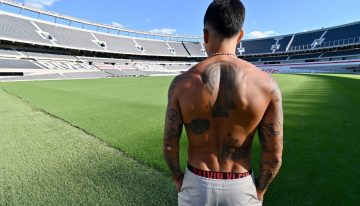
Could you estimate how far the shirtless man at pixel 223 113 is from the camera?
1.51 metres

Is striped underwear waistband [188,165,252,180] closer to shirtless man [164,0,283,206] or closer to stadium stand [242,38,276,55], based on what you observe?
shirtless man [164,0,283,206]

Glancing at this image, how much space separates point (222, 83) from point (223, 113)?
20 centimetres

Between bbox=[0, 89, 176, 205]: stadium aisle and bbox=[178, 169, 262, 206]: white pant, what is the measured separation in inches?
49.4

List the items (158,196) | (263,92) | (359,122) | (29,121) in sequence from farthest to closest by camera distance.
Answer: (29,121) < (359,122) < (158,196) < (263,92)

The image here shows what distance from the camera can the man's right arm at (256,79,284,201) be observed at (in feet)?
5.13

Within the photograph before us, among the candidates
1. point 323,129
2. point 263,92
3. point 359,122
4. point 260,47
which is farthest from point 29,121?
point 260,47

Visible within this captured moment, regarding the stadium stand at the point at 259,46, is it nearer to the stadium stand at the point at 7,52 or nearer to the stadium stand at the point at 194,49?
the stadium stand at the point at 194,49

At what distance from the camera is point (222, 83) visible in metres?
1.53

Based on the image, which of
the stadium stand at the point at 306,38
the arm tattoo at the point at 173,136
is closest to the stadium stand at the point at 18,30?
the arm tattoo at the point at 173,136

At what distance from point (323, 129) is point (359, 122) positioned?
1.47 m

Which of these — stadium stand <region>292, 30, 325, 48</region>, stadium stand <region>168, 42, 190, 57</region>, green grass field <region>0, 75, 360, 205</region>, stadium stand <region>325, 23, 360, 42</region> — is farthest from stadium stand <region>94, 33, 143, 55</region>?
green grass field <region>0, 75, 360, 205</region>

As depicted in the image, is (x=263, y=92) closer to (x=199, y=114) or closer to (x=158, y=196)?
(x=199, y=114)

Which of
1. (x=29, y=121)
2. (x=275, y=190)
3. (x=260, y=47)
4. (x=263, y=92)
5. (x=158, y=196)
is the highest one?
(x=260, y=47)

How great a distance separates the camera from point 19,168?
147 inches
